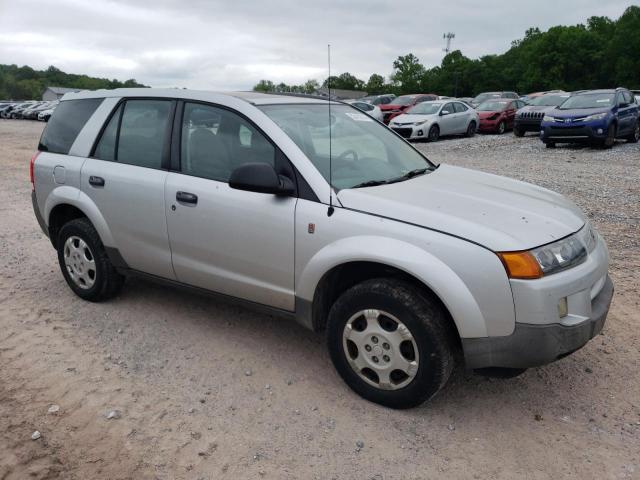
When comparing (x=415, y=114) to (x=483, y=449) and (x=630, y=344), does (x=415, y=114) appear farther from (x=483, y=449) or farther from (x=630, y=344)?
(x=483, y=449)

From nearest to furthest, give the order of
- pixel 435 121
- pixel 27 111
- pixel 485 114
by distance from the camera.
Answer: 1. pixel 435 121
2. pixel 485 114
3. pixel 27 111

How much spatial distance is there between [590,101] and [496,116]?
6783 millimetres

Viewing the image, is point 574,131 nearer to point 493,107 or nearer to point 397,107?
point 493,107

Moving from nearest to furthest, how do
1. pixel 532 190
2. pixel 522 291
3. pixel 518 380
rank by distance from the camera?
pixel 522 291
pixel 518 380
pixel 532 190

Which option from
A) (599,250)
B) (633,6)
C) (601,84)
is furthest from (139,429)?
(633,6)

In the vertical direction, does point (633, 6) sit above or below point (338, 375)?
above

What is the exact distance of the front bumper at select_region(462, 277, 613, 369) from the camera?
2.81 meters

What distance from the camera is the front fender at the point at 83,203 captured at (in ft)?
14.4

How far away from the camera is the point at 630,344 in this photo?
3.97 m

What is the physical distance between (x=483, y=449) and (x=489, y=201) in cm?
138

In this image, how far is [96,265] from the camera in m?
4.61

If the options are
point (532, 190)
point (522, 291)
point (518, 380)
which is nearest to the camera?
point (522, 291)

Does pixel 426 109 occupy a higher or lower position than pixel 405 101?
lower

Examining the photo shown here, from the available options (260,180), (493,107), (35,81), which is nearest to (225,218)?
(260,180)
